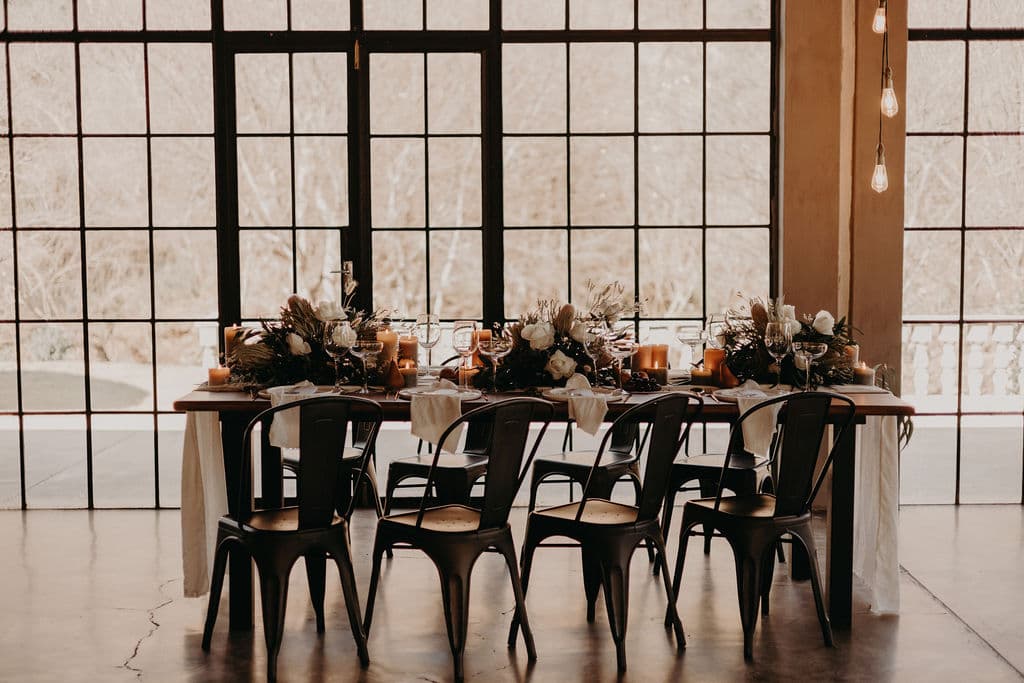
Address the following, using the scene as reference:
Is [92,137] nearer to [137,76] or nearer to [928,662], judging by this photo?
[137,76]

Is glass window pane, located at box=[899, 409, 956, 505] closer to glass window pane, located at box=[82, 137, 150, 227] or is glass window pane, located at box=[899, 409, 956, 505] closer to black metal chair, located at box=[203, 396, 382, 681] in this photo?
black metal chair, located at box=[203, 396, 382, 681]

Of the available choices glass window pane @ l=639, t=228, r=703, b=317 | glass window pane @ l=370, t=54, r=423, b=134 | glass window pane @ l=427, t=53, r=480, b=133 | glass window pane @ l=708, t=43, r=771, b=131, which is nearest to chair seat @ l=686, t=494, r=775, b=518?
glass window pane @ l=639, t=228, r=703, b=317

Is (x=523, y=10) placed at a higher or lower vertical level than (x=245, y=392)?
higher

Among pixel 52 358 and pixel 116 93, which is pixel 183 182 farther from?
pixel 52 358

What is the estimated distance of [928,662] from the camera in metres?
3.78

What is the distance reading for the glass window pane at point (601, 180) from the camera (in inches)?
A: 242

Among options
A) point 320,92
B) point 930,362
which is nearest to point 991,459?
point 930,362

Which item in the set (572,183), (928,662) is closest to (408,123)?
(572,183)

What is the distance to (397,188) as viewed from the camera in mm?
6160

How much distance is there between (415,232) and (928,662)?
359 cm

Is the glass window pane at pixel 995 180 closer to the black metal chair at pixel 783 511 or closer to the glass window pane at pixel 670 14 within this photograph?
the glass window pane at pixel 670 14

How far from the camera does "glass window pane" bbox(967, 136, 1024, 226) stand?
242 inches

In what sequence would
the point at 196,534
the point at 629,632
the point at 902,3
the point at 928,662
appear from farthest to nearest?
the point at 902,3 → the point at 196,534 → the point at 629,632 → the point at 928,662

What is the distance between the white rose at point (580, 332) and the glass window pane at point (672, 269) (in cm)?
182
